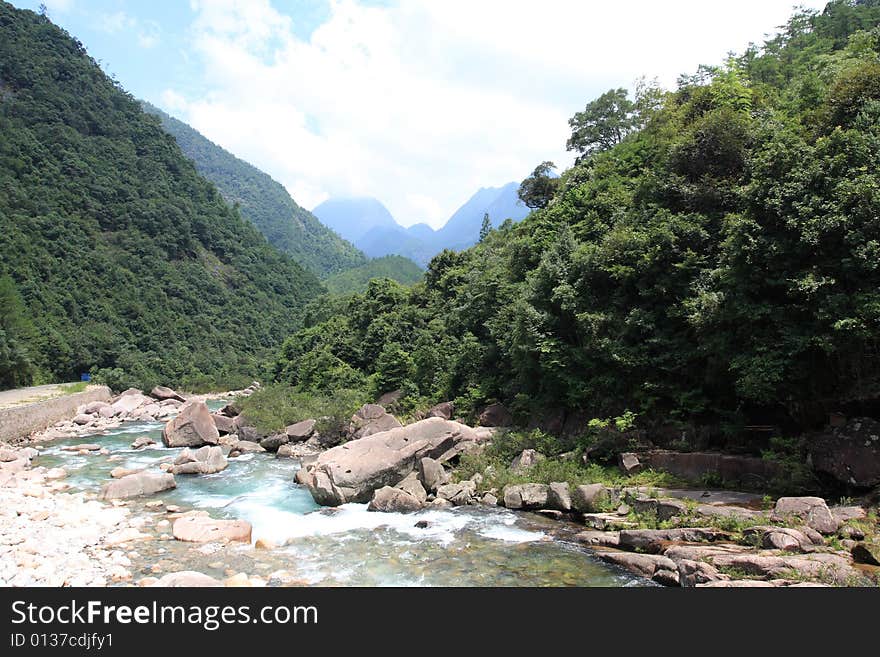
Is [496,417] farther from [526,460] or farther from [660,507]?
[660,507]

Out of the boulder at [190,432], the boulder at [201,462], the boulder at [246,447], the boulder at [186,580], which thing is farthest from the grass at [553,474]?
the boulder at [190,432]

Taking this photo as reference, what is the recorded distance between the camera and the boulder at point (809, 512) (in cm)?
1188

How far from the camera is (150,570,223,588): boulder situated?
11.3 metres

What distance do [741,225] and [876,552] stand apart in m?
8.13

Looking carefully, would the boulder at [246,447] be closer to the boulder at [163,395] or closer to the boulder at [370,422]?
the boulder at [370,422]

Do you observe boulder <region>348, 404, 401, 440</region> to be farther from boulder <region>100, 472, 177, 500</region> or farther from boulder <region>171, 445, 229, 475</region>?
boulder <region>100, 472, 177, 500</region>

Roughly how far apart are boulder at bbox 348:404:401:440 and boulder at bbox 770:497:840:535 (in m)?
18.6

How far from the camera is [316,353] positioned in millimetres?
46969

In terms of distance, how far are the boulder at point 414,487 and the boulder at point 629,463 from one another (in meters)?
6.49

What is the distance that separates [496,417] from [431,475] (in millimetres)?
7620

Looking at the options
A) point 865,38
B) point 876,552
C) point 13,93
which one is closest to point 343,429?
point 876,552

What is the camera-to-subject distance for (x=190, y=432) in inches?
1216

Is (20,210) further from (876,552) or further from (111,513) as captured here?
(876,552)

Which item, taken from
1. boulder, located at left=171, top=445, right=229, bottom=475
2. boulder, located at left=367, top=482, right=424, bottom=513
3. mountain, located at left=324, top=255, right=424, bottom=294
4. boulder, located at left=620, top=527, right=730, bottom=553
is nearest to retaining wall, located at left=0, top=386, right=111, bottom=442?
boulder, located at left=171, top=445, right=229, bottom=475
